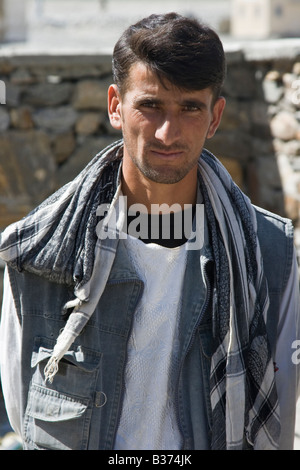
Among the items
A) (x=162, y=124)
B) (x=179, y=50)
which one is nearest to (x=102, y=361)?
(x=162, y=124)

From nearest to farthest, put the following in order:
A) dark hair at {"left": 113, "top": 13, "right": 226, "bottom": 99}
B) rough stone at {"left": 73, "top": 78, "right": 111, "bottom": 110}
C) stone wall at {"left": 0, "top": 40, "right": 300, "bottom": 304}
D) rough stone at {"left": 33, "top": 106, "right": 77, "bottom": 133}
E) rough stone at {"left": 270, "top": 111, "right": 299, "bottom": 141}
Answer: dark hair at {"left": 113, "top": 13, "right": 226, "bottom": 99} < rough stone at {"left": 270, "top": 111, "right": 299, "bottom": 141} < stone wall at {"left": 0, "top": 40, "right": 300, "bottom": 304} < rough stone at {"left": 73, "top": 78, "right": 111, "bottom": 110} < rough stone at {"left": 33, "top": 106, "right": 77, "bottom": 133}

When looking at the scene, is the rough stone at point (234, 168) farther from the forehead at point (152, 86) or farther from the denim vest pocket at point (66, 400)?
the denim vest pocket at point (66, 400)

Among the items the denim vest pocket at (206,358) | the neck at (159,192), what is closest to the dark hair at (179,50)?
the neck at (159,192)

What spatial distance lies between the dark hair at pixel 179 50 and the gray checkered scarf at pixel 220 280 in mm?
292

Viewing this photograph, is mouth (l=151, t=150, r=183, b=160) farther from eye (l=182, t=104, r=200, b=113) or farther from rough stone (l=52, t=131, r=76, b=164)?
rough stone (l=52, t=131, r=76, b=164)

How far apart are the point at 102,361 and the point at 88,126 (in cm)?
302

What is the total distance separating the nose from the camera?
66.9 inches

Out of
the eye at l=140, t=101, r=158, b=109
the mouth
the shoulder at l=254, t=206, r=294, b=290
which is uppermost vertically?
the eye at l=140, t=101, r=158, b=109

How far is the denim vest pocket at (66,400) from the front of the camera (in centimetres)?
176

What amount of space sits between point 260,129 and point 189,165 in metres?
2.86

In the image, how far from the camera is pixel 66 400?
177 centimetres

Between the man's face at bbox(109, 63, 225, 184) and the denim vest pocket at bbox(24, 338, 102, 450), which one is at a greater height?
the man's face at bbox(109, 63, 225, 184)

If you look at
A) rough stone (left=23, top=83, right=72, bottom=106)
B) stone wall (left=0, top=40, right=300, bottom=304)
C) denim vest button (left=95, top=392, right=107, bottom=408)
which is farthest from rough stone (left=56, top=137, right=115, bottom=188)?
denim vest button (left=95, top=392, right=107, bottom=408)

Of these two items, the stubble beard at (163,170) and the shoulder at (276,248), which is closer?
the stubble beard at (163,170)
